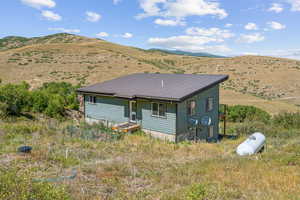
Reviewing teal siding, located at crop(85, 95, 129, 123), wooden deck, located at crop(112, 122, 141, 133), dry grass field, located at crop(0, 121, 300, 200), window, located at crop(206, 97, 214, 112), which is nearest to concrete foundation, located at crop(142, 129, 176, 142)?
wooden deck, located at crop(112, 122, 141, 133)

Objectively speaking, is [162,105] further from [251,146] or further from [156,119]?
[251,146]

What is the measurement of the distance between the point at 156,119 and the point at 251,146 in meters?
6.26

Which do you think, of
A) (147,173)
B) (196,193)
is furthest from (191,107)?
(196,193)

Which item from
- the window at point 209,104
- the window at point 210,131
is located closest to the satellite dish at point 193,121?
the window at point 209,104

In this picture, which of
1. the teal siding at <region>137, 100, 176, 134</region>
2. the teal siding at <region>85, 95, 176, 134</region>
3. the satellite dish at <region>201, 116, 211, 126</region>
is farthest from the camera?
the satellite dish at <region>201, 116, 211, 126</region>

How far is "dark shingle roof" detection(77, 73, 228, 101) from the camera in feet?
51.1

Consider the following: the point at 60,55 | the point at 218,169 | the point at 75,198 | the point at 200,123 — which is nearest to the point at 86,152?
the point at 75,198

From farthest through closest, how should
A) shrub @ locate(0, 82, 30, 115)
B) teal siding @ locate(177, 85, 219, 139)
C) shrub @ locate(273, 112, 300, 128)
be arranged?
shrub @ locate(273, 112, 300, 128), shrub @ locate(0, 82, 30, 115), teal siding @ locate(177, 85, 219, 139)

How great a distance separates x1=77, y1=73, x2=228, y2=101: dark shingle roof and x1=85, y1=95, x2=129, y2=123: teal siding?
2.60ft

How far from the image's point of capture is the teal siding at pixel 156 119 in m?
15.3

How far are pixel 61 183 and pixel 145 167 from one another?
10.2 ft

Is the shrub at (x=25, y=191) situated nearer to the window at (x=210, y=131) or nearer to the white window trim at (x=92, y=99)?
the white window trim at (x=92, y=99)

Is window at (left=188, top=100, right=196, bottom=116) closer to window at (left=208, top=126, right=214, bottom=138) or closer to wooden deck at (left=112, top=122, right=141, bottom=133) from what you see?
window at (left=208, top=126, right=214, bottom=138)

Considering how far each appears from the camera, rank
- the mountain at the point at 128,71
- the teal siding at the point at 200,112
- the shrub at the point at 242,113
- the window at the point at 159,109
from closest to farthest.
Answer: the teal siding at the point at 200,112 < the window at the point at 159,109 < the shrub at the point at 242,113 < the mountain at the point at 128,71
